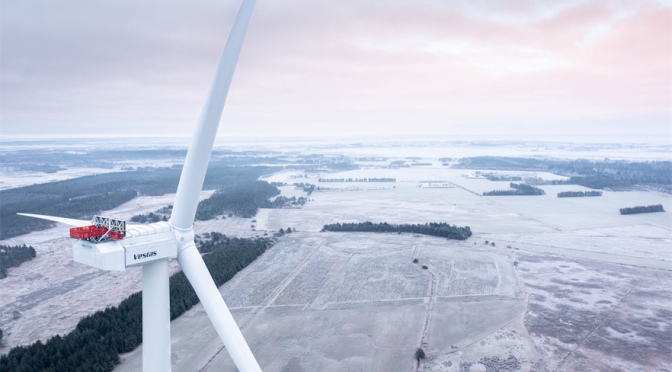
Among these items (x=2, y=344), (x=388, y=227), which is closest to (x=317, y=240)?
(x=388, y=227)

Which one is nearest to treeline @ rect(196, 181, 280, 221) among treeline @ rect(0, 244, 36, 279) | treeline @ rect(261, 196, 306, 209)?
treeline @ rect(261, 196, 306, 209)

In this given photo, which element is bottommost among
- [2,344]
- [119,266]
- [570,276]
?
[2,344]

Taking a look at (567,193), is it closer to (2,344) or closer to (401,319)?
(401,319)

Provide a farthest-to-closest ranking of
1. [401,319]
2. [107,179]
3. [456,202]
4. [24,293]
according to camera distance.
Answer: [107,179] < [456,202] < [24,293] < [401,319]

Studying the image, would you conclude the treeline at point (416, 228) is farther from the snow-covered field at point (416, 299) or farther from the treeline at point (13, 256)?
the treeline at point (13, 256)

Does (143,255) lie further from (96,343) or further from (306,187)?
(306,187)

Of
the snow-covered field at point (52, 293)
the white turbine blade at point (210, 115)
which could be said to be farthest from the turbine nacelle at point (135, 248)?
the snow-covered field at point (52, 293)

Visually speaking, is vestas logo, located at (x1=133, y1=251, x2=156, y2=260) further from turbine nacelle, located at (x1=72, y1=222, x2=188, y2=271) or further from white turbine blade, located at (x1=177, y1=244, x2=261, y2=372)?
white turbine blade, located at (x1=177, y1=244, x2=261, y2=372)

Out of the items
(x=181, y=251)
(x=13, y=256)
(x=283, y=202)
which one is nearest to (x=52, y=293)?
(x=13, y=256)
